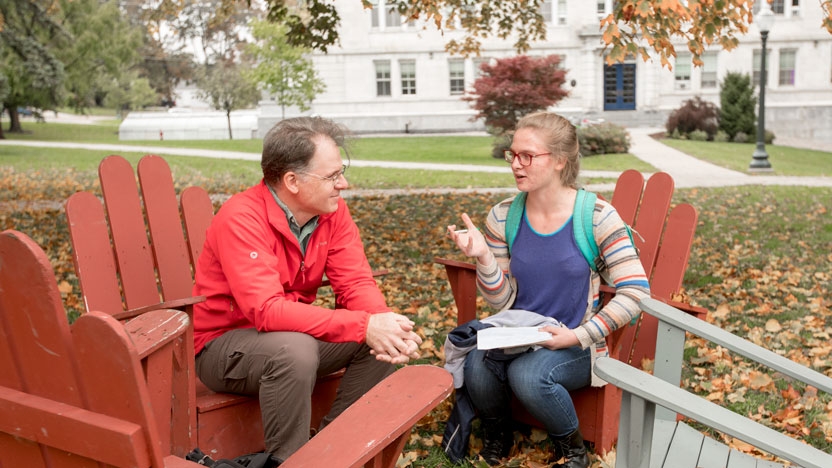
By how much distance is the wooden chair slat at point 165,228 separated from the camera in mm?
3836

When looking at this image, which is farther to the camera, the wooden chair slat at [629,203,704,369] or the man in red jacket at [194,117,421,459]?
the wooden chair slat at [629,203,704,369]

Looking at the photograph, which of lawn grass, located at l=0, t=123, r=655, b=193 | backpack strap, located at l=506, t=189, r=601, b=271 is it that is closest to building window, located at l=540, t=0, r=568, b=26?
lawn grass, located at l=0, t=123, r=655, b=193

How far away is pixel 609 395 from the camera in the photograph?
3.44m

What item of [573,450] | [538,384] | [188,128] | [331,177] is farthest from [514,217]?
[188,128]

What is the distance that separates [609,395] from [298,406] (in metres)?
1.32

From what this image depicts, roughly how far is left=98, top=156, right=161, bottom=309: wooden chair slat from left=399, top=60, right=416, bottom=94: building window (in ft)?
105

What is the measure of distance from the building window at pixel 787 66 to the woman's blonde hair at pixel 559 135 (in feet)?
116

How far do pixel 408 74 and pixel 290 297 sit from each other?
108ft

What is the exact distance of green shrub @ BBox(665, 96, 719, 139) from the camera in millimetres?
27672

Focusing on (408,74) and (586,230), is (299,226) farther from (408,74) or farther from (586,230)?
(408,74)

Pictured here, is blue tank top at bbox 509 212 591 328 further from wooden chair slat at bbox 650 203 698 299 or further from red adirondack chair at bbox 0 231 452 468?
red adirondack chair at bbox 0 231 452 468

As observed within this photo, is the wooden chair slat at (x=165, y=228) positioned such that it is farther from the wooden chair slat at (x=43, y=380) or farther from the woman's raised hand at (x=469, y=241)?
the wooden chair slat at (x=43, y=380)

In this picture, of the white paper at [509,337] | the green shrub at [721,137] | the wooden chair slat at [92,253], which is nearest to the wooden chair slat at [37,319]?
the wooden chair slat at [92,253]

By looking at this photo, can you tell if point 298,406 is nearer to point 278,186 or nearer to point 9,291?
point 278,186
